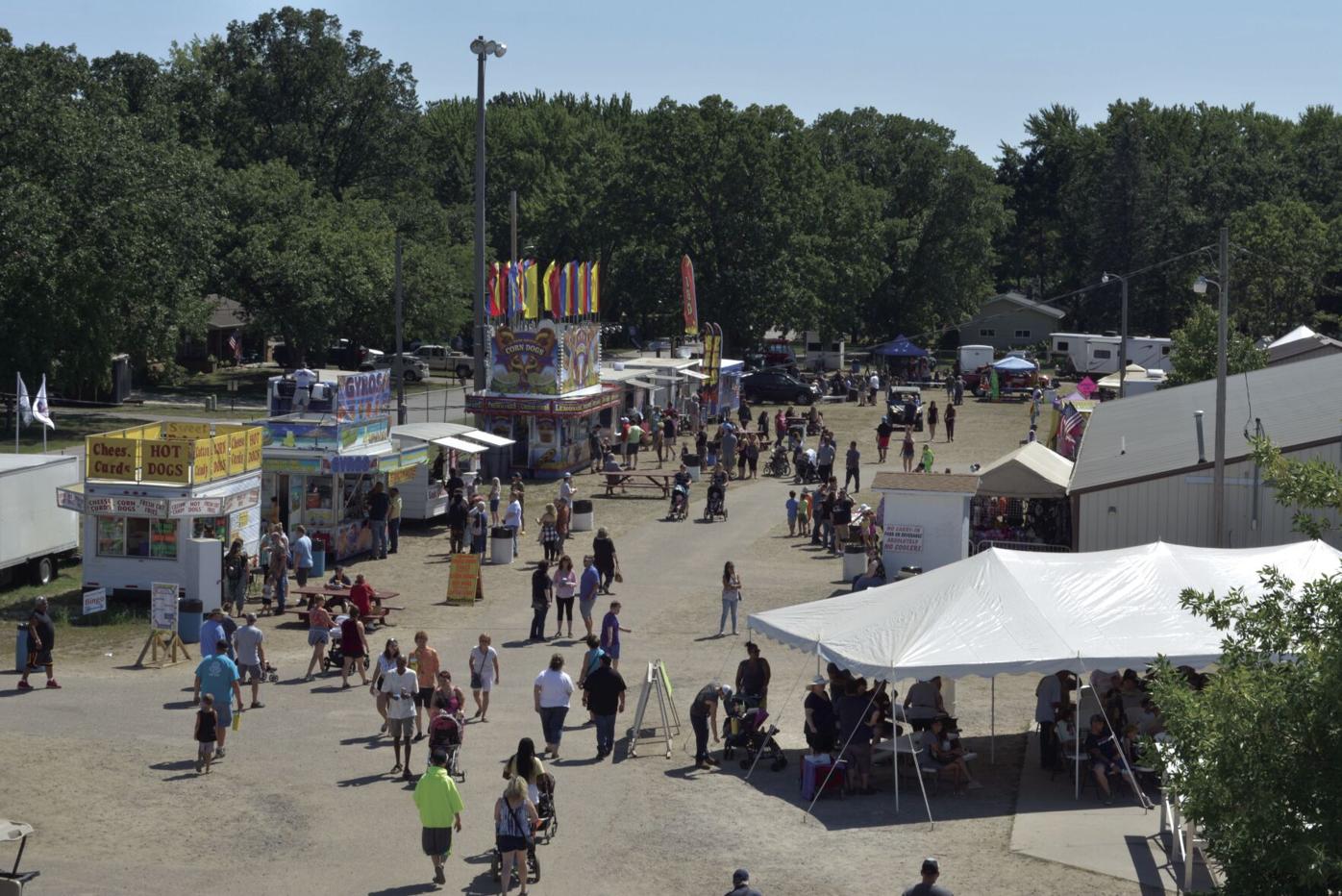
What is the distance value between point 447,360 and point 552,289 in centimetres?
3141

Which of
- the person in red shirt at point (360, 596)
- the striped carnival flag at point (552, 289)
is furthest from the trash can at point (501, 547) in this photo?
the striped carnival flag at point (552, 289)

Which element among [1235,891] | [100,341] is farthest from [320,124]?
[1235,891]

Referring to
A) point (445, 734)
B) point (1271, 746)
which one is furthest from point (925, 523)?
point (1271, 746)

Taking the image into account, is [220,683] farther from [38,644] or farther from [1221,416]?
[1221,416]

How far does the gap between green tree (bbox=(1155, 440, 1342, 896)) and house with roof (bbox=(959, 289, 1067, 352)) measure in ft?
260

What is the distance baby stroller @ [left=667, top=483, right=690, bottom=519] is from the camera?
35.1 meters

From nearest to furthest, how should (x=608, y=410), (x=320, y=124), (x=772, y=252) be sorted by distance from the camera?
(x=608, y=410) → (x=772, y=252) → (x=320, y=124)

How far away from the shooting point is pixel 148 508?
24.6 metres

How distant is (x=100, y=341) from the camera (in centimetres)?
4450

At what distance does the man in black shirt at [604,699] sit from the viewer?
17469mm

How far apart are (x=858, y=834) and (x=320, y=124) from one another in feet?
231

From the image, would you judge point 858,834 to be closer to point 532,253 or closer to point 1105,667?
point 1105,667

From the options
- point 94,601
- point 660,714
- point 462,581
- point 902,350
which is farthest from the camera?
point 902,350

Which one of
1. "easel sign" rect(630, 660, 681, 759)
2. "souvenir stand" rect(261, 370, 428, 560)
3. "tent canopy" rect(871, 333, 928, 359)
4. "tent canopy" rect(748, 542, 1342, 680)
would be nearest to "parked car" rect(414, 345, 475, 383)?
"tent canopy" rect(871, 333, 928, 359)
